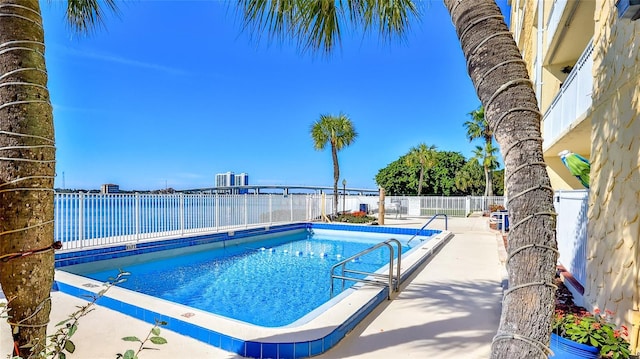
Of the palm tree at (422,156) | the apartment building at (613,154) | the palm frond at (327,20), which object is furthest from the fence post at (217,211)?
the palm tree at (422,156)

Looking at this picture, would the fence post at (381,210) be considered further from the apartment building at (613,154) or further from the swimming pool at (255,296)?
the apartment building at (613,154)

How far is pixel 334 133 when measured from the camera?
18.5 m

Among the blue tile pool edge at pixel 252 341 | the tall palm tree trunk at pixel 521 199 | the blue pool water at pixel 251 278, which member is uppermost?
the tall palm tree trunk at pixel 521 199

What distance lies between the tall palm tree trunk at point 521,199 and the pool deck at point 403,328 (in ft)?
7.45

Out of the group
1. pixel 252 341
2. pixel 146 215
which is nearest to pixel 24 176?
pixel 252 341

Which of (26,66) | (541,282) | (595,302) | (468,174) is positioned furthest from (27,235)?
(468,174)

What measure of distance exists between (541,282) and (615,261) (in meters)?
3.22

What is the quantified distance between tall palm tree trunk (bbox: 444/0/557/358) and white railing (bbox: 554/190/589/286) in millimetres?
3894

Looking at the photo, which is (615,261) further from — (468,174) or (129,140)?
(129,140)

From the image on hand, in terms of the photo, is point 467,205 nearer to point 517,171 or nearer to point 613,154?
point 613,154

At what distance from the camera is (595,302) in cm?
414

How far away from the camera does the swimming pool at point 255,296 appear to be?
11.5ft

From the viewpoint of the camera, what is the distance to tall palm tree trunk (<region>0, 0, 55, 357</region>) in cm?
161

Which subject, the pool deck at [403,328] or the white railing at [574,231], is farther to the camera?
the white railing at [574,231]
